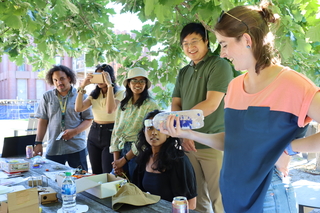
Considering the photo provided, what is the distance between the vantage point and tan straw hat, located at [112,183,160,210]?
5.22 ft

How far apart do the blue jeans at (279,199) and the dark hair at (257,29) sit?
46 centimetres

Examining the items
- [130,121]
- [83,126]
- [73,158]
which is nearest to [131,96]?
[130,121]

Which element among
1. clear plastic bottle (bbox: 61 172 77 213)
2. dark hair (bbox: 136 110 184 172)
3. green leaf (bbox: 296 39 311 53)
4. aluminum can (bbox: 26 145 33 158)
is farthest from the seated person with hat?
aluminum can (bbox: 26 145 33 158)

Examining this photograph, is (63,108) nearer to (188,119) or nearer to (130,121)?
(130,121)

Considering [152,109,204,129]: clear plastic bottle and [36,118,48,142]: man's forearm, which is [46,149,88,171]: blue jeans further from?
[152,109,204,129]: clear plastic bottle

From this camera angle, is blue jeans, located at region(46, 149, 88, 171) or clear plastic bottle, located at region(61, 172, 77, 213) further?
blue jeans, located at region(46, 149, 88, 171)

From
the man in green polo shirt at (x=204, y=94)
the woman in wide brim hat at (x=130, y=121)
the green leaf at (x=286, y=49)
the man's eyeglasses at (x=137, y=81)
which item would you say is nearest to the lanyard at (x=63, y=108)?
the woman in wide brim hat at (x=130, y=121)

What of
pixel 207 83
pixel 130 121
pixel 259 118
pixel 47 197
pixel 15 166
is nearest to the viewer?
pixel 259 118

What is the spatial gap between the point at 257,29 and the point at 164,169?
4.24ft

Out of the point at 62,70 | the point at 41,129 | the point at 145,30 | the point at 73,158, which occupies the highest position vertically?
the point at 145,30

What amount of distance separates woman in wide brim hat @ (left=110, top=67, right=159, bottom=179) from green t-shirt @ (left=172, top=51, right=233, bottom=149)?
531 mm

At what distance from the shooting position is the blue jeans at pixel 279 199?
44.2 inches

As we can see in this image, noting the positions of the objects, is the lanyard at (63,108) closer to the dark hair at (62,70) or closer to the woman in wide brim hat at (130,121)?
the dark hair at (62,70)

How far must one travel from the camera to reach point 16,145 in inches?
127
